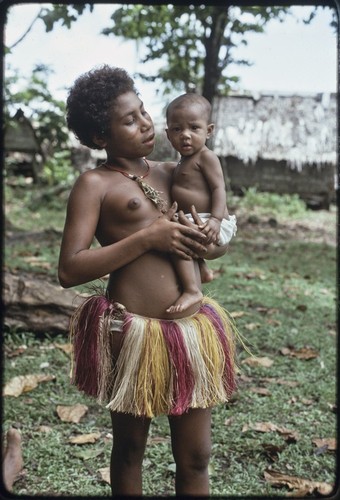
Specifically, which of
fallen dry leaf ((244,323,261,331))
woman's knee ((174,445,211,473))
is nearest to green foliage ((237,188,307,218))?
fallen dry leaf ((244,323,261,331))

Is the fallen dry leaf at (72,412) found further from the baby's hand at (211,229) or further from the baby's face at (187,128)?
the baby's face at (187,128)

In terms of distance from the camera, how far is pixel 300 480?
235 cm

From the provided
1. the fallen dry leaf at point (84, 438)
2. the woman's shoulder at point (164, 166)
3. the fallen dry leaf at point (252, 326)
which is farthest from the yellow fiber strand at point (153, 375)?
the fallen dry leaf at point (252, 326)

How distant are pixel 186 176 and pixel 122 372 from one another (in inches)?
23.9

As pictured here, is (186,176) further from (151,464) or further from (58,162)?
(58,162)

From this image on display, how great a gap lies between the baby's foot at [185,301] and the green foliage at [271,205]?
956 centimetres

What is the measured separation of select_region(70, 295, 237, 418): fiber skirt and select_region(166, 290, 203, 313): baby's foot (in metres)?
0.06

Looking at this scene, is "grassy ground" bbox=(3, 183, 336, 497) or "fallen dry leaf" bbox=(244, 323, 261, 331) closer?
"grassy ground" bbox=(3, 183, 336, 497)

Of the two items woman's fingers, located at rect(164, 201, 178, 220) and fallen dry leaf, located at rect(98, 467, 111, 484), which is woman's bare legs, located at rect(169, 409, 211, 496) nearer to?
woman's fingers, located at rect(164, 201, 178, 220)

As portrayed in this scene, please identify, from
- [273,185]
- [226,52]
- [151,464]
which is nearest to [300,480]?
[151,464]

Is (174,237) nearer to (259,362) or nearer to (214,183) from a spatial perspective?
(214,183)

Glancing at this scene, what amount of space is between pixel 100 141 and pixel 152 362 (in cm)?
67

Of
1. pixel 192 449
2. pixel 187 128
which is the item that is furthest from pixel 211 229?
pixel 192 449

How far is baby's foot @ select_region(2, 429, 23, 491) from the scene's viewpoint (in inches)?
89.4
